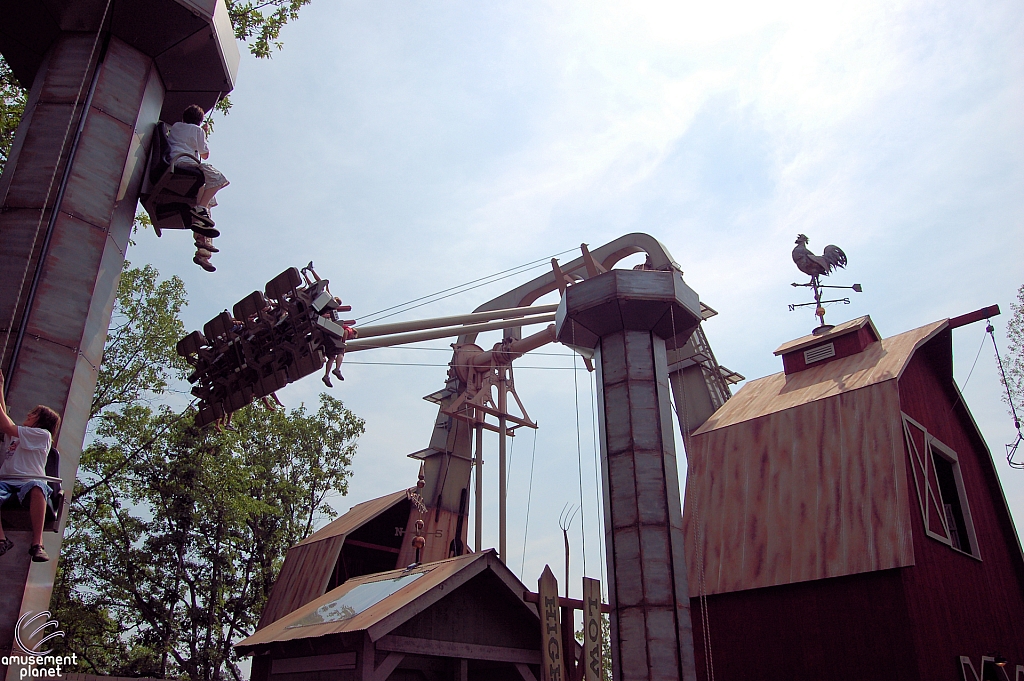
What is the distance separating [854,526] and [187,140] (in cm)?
1243

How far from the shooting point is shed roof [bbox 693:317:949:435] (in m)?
15.3

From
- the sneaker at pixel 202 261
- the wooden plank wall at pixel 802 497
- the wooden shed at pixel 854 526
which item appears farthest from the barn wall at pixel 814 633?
the sneaker at pixel 202 261

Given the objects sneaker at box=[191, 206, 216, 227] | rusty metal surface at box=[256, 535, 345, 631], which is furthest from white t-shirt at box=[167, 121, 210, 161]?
rusty metal surface at box=[256, 535, 345, 631]

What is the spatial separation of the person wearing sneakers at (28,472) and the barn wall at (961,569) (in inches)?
498

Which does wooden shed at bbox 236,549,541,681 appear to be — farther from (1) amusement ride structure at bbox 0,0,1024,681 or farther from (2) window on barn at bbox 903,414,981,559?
(2) window on barn at bbox 903,414,981,559

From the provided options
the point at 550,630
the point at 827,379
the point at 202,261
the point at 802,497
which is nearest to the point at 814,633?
the point at 802,497

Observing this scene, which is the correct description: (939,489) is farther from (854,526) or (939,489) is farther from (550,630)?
(550,630)

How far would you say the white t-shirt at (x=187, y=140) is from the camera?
726 centimetres

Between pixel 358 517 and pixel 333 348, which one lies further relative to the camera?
pixel 358 517

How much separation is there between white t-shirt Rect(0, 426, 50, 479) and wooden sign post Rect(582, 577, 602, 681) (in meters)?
8.19

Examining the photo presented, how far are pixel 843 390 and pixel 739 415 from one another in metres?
2.45

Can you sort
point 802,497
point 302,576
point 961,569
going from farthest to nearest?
1. point 302,576
2. point 802,497
3. point 961,569

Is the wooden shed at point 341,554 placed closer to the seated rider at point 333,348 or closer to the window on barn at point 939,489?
the seated rider at point 333,348

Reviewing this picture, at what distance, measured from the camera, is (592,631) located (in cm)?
1120
